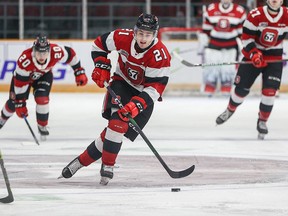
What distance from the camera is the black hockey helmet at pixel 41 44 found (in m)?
7.66

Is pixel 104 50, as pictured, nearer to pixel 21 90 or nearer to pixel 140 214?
pixel 140 214

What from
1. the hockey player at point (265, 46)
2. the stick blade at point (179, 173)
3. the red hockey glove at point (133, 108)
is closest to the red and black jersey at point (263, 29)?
the hockey player at point (265, 46)

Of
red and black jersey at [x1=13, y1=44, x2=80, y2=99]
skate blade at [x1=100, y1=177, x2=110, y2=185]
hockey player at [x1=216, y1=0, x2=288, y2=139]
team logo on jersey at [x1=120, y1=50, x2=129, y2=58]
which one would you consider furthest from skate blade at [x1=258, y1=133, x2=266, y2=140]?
skate blade at [x1=100, y1=177, x2=110, y2=185]

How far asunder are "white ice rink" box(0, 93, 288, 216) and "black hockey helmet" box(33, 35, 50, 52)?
2.45 feet

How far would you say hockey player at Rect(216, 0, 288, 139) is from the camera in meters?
7.90

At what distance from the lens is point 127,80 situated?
5.55 m

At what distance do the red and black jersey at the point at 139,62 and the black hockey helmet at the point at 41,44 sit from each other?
2.07 m

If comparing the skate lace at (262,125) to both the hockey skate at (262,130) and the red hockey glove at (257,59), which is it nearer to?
the hockey skate at (262,130)

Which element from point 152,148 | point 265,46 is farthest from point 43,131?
point 152,148

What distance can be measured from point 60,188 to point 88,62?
856cm

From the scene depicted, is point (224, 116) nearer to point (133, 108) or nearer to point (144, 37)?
point (144, 37)

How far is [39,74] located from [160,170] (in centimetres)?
230

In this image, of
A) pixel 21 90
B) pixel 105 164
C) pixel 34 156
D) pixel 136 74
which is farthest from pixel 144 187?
pixel 21 90

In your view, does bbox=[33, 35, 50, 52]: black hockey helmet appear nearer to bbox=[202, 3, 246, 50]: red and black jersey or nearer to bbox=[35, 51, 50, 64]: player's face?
bbox=[35, 51, 50, 64]: player's face
